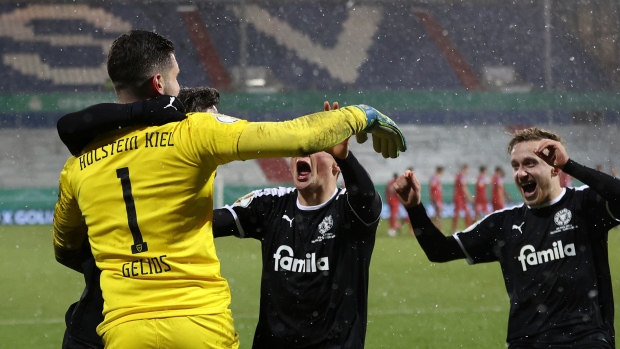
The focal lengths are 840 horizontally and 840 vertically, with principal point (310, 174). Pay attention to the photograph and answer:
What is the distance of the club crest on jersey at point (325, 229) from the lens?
3930mm

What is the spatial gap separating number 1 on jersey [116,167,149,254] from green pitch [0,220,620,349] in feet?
16.6

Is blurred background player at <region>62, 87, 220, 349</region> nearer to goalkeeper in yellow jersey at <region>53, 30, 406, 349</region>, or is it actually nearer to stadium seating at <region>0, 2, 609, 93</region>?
goalkeeper in yellow jersey at <region>53, 30, 406, 349</region>

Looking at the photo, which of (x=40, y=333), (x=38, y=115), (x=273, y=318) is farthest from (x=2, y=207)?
(x=273, y=318)

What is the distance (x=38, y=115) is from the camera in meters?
26.9

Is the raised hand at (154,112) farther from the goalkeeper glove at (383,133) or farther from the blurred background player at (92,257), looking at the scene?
the goalkeeper glove at (383,133)

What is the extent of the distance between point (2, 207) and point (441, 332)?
16334mm

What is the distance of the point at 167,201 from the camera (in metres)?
2.51

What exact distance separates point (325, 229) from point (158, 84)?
154cm

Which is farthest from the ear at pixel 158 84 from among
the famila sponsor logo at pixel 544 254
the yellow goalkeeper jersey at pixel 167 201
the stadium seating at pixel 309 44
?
the stadium seating at pixel 309 44

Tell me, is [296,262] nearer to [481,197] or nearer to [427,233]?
[427,233]

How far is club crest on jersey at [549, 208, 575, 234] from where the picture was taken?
414 centimetres

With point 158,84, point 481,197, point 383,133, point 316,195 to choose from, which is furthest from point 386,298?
point 481,197

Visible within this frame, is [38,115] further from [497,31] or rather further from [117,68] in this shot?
[117,68]

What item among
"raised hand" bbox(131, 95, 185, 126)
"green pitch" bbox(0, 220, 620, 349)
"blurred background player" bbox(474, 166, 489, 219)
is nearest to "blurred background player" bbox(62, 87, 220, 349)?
"raised hand" bbox(131, 95, 185, 126)
